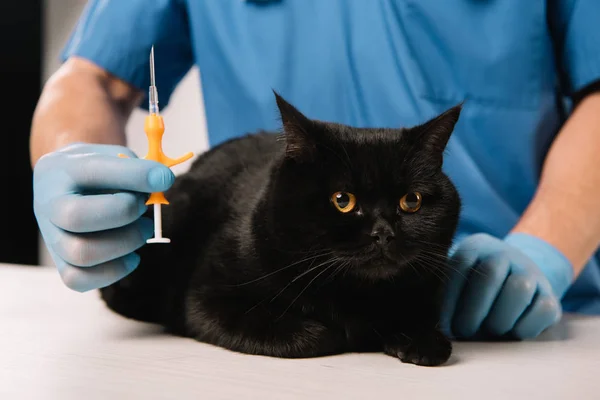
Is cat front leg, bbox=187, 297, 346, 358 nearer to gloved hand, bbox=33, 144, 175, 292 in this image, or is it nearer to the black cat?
the black cat

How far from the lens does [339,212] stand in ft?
2.19

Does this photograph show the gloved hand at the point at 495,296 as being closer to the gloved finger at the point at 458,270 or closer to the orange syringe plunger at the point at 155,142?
the gloved finger at the point at 458,270

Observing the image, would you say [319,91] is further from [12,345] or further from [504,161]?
[12,345]

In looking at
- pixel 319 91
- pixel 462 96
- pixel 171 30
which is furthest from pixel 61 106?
pixel 462 96

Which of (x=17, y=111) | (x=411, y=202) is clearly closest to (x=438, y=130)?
(x=411, y=202)

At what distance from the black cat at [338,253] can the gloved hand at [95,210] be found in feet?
0.37

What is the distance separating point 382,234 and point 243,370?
0.20m

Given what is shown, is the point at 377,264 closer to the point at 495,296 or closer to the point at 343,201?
the point at 343,201

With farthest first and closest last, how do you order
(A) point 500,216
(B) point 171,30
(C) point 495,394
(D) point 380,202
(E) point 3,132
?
(E) point 3,132 < (B) point 171,30 < (A) point 500,216 < (D) point 380,202 < (C) point 495,394

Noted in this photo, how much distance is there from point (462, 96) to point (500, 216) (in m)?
0.23

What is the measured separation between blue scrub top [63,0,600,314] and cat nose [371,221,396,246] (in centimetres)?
51

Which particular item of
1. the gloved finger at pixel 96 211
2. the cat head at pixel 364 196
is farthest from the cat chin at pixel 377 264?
the gloved finger at pixel 96 211

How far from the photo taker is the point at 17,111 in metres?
2.00

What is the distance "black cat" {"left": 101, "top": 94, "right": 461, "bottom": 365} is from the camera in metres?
0.66
